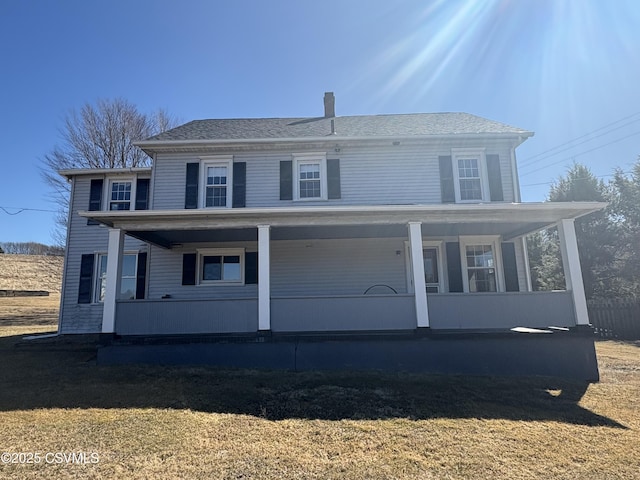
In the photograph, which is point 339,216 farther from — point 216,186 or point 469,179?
point 469,179

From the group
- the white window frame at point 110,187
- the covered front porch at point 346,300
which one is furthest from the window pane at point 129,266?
Answer: the covered front porch at point 346,300

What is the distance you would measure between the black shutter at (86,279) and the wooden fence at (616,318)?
17.4 metres

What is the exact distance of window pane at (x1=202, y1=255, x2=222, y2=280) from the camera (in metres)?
11.0

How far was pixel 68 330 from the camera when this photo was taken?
11.5m

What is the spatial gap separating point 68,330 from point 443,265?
37.7 ft

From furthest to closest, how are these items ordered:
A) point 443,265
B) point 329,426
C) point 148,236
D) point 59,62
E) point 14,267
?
point 14,267
point 59,62
point 443,265
point 148,236
point 329,426

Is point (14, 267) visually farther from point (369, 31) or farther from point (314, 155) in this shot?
point (369, 31)

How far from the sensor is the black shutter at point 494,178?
10.6 m

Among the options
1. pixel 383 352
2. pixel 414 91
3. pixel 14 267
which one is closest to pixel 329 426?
pixel 383 352

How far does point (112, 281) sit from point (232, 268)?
358 cm

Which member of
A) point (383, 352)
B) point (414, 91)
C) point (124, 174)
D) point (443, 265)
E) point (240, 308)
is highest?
point (414, 91)

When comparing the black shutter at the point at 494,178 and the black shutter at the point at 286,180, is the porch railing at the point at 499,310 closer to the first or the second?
the black shutter at the point at 494,178

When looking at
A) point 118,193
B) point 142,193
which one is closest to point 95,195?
point 118,193

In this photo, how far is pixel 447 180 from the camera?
35.5 feet
